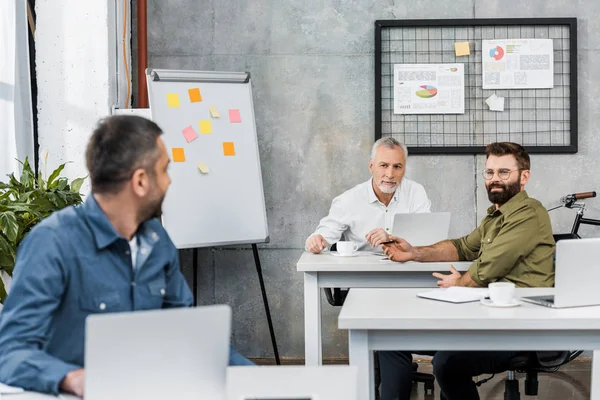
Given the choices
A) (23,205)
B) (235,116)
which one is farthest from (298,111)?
(23,205)

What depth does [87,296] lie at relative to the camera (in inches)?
69.0

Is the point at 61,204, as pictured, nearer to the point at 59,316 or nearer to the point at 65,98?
the point at 65,98

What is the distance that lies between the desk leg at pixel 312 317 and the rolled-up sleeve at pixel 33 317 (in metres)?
2.12

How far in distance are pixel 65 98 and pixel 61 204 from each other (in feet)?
3.95

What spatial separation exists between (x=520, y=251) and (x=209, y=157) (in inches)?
84.1

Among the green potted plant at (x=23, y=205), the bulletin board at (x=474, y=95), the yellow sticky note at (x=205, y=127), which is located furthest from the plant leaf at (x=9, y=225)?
the bulletin board at (x=474, y=95)

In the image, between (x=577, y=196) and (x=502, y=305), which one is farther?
(x=577, y=196)

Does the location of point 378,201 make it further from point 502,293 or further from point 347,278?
point 502,293

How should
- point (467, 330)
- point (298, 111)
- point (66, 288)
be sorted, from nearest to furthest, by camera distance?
point (66, 288)
point (467, 330)
point (298, 111)

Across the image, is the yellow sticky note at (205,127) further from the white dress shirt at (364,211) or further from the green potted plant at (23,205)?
the green potted plant at (23,205)

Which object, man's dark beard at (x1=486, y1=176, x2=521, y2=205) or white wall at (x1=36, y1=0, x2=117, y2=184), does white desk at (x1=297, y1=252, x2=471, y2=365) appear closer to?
man's dark beard at (x1=486, y1=176, x2=521, y2=205)

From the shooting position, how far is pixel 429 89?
5.21 m

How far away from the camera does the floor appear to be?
4.38m

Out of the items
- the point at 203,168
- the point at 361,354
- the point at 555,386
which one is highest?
the point at 203,168
